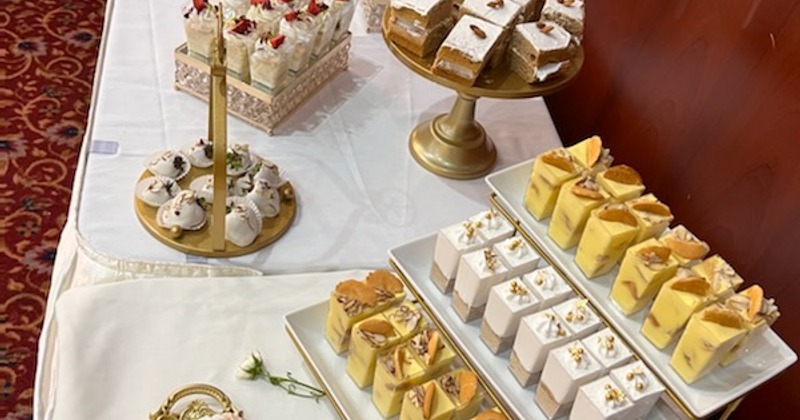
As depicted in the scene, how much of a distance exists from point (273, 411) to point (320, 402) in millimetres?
68

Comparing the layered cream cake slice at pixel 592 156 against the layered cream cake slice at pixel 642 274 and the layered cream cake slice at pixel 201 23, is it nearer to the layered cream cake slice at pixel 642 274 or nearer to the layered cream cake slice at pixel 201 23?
the layered cream cake slice at pixel 642 274

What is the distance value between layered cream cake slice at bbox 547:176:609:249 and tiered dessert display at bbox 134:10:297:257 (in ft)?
1.71

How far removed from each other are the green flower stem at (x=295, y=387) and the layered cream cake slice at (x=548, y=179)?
0.40 metres

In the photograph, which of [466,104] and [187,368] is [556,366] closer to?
[187,368]

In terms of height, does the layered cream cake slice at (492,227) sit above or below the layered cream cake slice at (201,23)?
above

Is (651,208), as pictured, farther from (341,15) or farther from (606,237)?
(341,15)

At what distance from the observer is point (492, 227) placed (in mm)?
1173

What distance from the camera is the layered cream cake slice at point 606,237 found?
109 centimetres

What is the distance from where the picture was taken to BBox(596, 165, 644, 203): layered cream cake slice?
1.15 metres

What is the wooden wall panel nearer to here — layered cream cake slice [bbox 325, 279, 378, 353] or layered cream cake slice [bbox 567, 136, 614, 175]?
layered cream cake slice [bbox 567, 136, 614, 175]

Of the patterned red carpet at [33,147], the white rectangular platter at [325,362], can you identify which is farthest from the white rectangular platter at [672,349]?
the patterned red carpet at [33,147]

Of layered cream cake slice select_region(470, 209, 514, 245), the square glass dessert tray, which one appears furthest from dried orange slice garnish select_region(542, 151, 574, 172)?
the square glass dessert tray

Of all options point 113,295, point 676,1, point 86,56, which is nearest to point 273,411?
point 113,295

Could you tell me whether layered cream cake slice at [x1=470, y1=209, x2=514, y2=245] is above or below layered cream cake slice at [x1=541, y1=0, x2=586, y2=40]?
below
